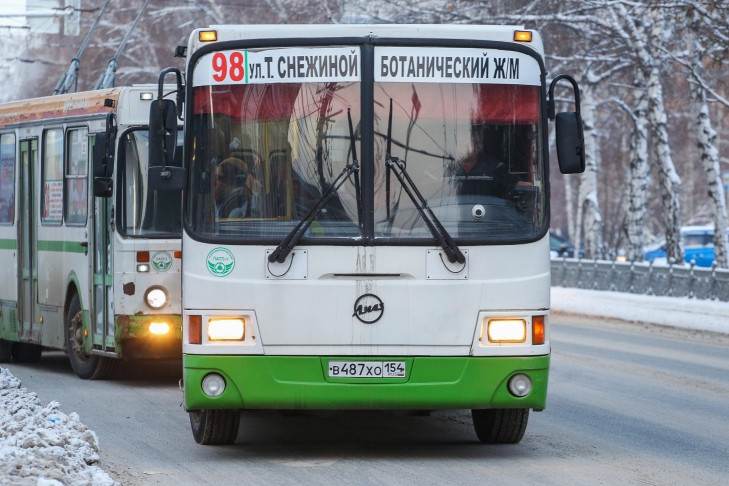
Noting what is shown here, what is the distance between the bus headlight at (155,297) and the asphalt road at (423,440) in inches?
29.7

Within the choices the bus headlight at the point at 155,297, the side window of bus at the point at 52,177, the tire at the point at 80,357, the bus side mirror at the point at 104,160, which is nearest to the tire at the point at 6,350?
the side window of bus at the point at 52,177

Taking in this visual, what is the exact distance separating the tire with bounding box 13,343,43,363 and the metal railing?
12.1m

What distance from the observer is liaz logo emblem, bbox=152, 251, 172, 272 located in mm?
13242

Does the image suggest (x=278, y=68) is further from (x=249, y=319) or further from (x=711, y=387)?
(x=711, y=387)

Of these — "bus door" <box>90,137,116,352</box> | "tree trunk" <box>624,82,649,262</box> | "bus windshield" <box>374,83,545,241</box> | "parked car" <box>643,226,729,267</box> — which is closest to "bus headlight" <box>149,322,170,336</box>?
"bus door" <box>90,137,116,352</box>

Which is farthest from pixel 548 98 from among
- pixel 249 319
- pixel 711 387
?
pixel 711 387

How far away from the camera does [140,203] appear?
1332 centimetres

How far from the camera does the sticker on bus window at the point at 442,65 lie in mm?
8859

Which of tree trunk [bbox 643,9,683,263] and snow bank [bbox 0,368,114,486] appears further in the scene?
tree trunk [bbox 643,9,683,263]

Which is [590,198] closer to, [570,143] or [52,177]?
[52,177]

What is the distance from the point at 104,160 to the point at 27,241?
3.96 m

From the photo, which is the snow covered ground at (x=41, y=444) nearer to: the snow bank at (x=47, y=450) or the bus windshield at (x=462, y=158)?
the snow bank at (x=47, y=450)

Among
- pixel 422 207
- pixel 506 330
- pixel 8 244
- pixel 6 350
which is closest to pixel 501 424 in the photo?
pixel 506 330

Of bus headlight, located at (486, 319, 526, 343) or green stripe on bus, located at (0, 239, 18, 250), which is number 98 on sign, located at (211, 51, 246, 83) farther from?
green stripe on bus, located at (0, 239, 18, 250)
